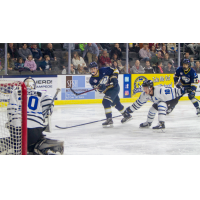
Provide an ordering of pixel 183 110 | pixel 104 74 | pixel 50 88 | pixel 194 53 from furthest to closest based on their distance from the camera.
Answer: pixel 194 53 → pixel 50 88 → pixel 183 110 → pixel 104 74

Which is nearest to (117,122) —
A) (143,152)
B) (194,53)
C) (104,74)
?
(104,74)

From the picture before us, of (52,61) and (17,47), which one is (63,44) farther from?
(17,47)

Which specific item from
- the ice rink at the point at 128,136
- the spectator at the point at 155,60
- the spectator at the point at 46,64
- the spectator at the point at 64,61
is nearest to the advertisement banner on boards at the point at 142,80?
the spectator at the point at 155,60

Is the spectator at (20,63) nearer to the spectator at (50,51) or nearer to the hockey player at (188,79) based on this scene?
the spectator at (50,51)

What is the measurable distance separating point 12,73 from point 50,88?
103 centimetres

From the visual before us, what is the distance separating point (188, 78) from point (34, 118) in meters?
4.49

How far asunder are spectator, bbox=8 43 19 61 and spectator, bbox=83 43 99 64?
1909mm

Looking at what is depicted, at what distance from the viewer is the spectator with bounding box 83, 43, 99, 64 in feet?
28.1

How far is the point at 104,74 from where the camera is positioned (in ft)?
17.8

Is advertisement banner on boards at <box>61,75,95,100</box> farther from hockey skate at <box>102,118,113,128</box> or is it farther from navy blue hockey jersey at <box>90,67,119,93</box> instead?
hockey skate at <box>102,118,113,128</box>

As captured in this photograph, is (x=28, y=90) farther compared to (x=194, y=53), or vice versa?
(x=194, y=53)

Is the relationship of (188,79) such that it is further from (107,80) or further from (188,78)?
(107,80)

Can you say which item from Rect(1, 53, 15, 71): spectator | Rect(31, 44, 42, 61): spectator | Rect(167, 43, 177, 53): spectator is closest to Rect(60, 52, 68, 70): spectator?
Rect(31, 44, 42, 61): spectator

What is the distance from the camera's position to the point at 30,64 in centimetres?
777
